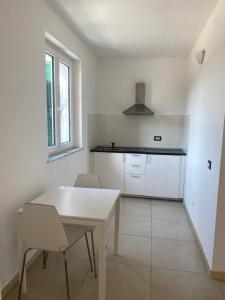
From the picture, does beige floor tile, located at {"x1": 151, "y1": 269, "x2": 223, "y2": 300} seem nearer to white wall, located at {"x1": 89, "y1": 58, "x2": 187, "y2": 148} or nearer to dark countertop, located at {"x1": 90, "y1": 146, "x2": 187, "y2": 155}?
dark countertop, located at {"x1": 90, "y1": 146, "x2": 187, "y2": 155}

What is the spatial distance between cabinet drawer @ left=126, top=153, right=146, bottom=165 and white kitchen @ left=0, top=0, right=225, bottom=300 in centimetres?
2

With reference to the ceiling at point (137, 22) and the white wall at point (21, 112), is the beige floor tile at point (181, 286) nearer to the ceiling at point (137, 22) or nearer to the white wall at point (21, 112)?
the white wall at point (21, 112)

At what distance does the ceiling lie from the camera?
225 cm

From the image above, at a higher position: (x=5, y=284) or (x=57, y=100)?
(x=57, y=100)

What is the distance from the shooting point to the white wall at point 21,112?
1708mm

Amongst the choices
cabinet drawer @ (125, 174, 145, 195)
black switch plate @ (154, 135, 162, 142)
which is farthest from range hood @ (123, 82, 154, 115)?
cabinet drawer @ (125, 174, 145, 195)

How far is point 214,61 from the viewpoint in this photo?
2203 mm

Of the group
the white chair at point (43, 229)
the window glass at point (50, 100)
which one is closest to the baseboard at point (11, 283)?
the white chair at point (43, 229)

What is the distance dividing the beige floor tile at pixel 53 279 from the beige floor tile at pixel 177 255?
28.5 inches

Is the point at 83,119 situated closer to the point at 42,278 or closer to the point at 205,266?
the point at 42,278

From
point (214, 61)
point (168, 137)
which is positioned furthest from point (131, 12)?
point (168, 137)

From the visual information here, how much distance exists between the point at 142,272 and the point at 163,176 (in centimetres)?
203

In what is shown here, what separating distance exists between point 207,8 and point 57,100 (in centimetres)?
195

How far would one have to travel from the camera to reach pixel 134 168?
13.0 ft
